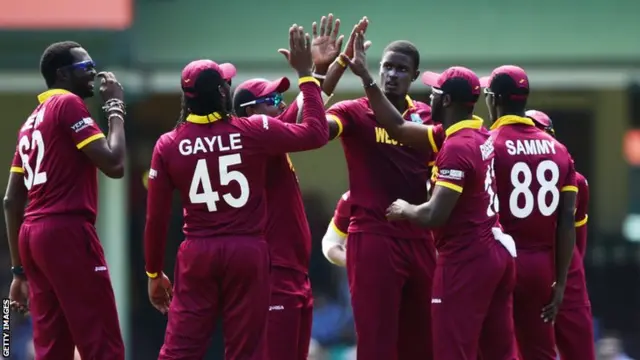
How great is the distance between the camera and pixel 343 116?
8.24 meters

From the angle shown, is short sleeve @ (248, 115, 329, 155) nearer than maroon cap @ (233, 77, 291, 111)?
Yes

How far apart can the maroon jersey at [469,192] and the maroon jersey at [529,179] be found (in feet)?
1.12

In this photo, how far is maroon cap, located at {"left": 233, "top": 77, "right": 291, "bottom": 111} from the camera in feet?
27.8

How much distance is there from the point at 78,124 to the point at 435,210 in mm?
2051

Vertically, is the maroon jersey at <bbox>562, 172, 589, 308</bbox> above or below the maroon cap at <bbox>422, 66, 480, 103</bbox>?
below

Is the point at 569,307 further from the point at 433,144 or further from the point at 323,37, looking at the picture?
the point at 323,37

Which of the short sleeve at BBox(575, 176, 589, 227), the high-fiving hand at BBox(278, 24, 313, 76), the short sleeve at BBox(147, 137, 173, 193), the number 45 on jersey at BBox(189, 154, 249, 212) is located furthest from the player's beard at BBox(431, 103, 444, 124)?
the short sleeve at BBox(147, 137, 173, 193)

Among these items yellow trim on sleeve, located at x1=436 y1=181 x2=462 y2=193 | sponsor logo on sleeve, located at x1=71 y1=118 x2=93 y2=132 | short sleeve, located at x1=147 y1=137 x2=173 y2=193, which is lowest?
yellow trim on sleeve, located at x1=436 y1=181 x2=462 y2=193

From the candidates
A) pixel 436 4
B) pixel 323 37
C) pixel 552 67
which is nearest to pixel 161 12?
pixel 436 4

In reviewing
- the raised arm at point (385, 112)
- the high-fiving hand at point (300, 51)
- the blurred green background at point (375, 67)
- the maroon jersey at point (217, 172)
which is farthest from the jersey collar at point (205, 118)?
the blurred green background at point (375, 67)

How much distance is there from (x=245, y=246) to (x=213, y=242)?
0.58ft

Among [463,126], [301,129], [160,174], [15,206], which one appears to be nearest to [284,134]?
[301,129]

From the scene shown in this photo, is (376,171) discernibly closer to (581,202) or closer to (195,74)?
(195,74)

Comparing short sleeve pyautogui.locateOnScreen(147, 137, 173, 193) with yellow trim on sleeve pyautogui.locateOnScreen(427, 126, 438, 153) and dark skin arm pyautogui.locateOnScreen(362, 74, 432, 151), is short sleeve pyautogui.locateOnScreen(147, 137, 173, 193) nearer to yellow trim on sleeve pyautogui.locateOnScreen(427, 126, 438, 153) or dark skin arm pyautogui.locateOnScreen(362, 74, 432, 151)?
dark skin arm pyautogui.locateOnScreen(362, 74, 432, 151)
